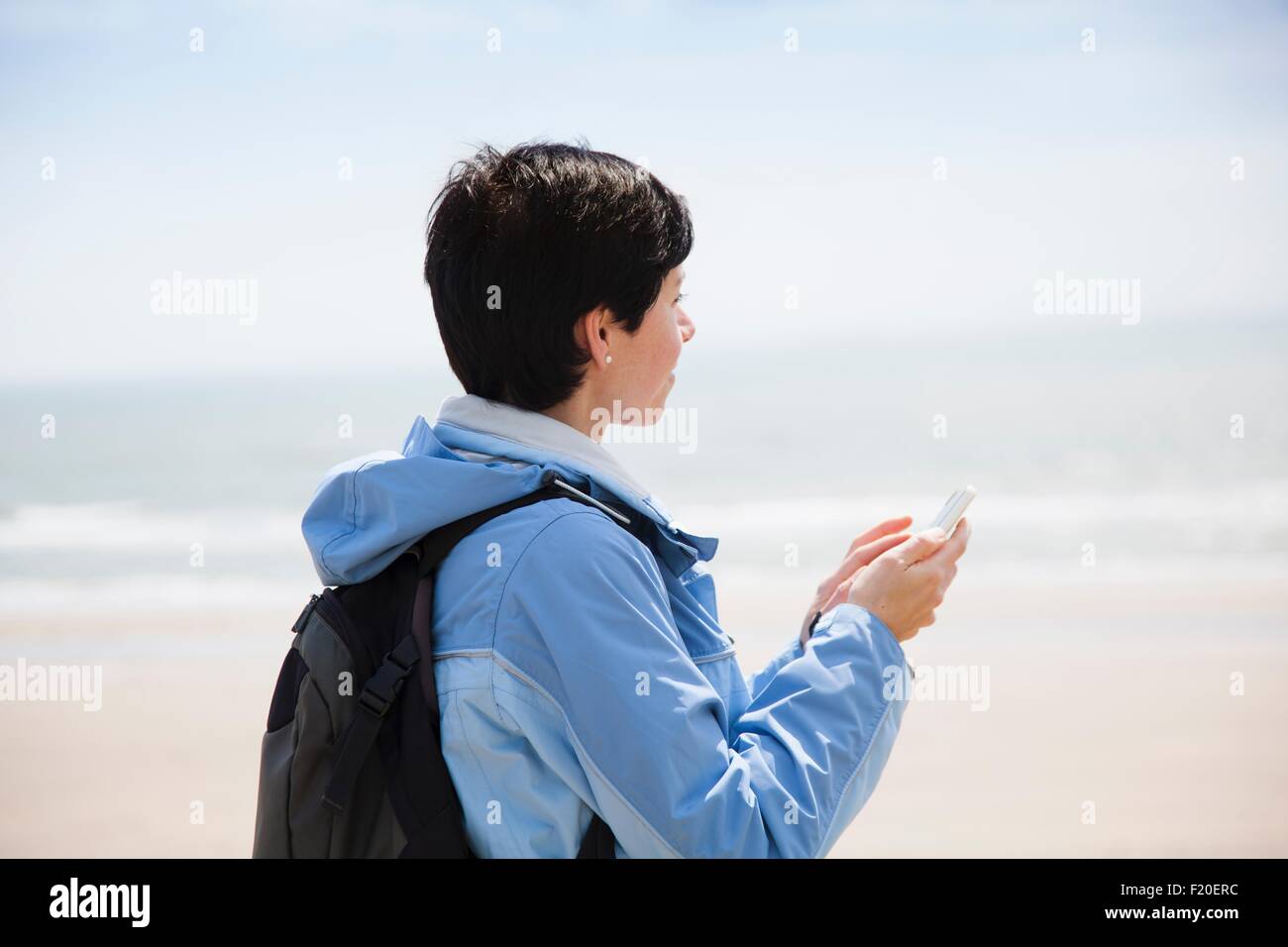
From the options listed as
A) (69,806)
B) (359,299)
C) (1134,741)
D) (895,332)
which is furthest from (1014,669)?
(359,299)

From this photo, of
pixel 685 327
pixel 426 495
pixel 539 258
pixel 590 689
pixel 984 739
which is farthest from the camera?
pixel 984 739

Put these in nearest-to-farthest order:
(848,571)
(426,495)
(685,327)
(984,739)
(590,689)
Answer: (590,689) < (426,495) < (848,571) < (685,327) < (984,739)

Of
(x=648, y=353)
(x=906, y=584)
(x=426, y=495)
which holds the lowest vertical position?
(x=906, y=584)

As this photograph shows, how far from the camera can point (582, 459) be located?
1697mm

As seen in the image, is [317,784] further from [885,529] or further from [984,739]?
[984,739]

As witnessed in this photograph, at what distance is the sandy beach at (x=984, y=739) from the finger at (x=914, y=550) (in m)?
4.23

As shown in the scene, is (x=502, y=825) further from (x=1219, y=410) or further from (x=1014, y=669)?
(x=1219, y=410)

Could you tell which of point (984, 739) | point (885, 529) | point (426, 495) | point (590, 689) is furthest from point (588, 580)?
point (984, 739)

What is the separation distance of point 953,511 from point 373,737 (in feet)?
2.87

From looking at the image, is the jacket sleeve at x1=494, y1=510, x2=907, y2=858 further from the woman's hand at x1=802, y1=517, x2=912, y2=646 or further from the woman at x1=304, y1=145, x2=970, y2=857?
the woman's hand at x1=802, y1=517, x2=912, y2=646

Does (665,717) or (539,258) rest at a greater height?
(539,258)

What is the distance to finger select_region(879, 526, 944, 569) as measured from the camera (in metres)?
1.71

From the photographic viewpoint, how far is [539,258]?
1685 mm

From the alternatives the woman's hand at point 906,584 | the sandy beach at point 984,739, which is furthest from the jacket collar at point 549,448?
the sandy beach at point 984,739
